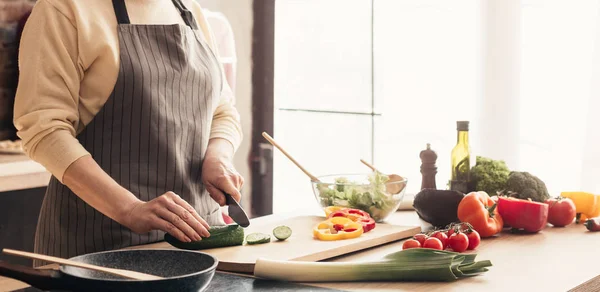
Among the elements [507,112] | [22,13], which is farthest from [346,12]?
[22,13]

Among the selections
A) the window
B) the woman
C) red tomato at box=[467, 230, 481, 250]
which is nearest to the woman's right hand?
the woman

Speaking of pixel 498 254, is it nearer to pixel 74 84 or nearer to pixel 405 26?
pixel 74 84

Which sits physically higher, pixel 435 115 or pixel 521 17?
pixel 521 17

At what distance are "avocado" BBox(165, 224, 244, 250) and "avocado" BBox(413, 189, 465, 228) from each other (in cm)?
60

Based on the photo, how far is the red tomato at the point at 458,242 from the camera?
1671 mm

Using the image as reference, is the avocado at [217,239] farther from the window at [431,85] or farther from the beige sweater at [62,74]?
the window at [431,85]

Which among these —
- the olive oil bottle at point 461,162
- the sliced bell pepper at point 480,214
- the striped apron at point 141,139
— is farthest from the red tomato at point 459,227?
the striped apron at point 141,139

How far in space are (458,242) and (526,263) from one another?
161mm

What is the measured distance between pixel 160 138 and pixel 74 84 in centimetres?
26

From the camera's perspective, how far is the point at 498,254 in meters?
1.68

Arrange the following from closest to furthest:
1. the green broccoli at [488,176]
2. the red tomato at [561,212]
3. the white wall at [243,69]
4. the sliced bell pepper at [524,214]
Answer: the sliced bell pepper at [524,214]
the red tomato at [561,212]
the green broccoli at [488,176]
the white wall at [243,69]

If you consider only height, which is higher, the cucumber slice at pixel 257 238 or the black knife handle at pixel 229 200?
the black knife handle at pixel 229 200

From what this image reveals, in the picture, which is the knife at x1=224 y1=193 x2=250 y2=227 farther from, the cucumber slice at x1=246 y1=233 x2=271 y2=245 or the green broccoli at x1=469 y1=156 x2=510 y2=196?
the green broccoli at x1=469 y1=156 x2=510 y2=196

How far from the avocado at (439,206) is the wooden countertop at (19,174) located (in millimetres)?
1687
